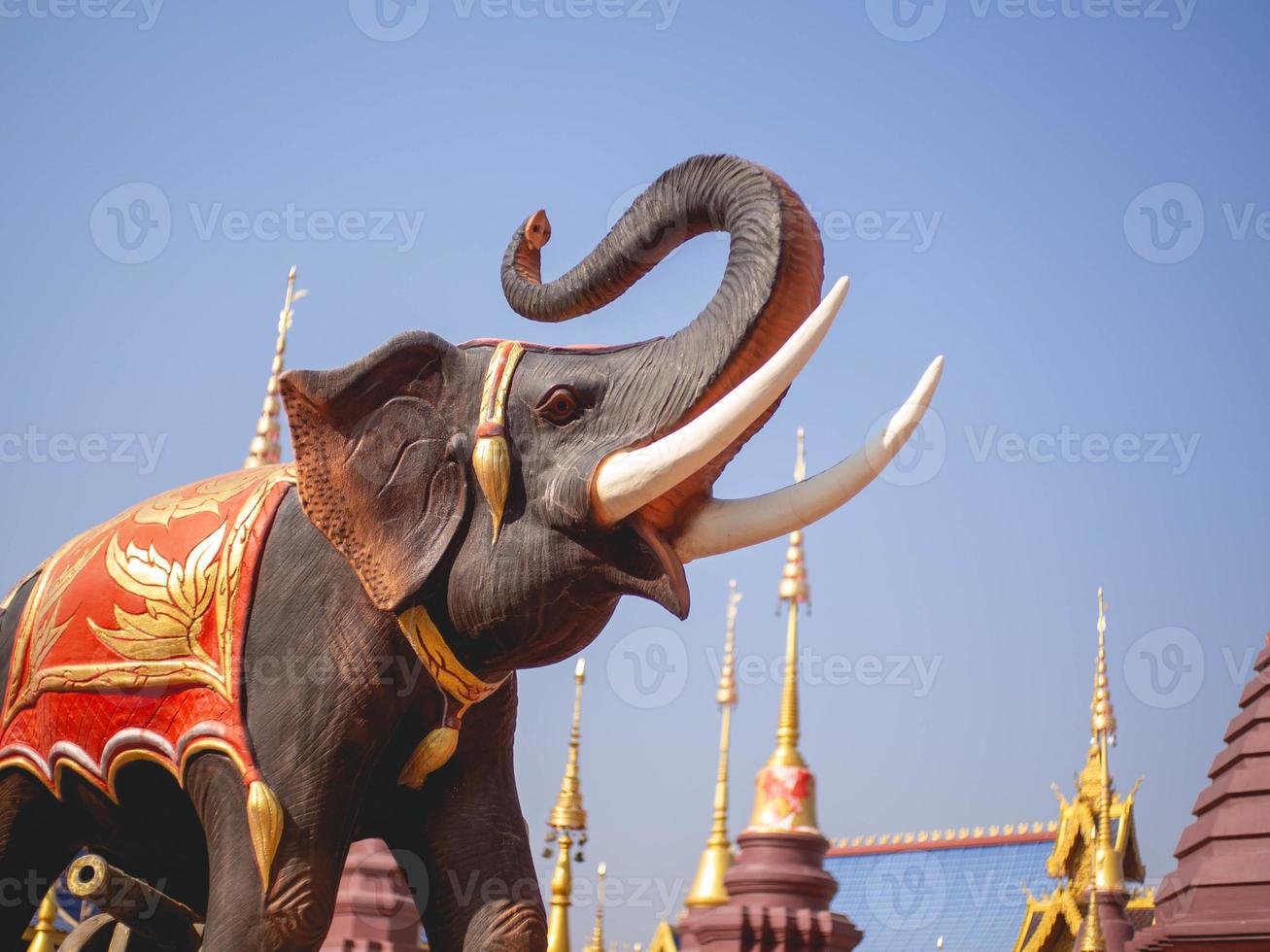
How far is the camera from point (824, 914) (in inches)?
605

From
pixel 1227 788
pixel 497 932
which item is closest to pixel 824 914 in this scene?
pixel 1227 788

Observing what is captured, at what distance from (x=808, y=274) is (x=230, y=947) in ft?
5.67

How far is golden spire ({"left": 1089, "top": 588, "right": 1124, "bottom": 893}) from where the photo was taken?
59.2ft

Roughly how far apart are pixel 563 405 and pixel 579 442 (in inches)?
3.5

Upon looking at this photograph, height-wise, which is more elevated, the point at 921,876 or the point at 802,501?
the point at 921,876

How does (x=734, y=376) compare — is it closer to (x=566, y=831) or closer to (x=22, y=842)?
(x=22, y=842)

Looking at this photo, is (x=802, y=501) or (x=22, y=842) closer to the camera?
(x=802, y=501)

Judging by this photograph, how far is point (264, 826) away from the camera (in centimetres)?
325

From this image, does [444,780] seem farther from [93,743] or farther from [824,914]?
[824,914]

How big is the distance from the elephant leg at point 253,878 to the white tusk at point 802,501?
3.18ft

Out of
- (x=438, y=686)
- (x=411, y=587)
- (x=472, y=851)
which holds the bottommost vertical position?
(x=472, y=851)

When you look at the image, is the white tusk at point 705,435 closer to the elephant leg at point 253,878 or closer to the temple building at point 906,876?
the elephant leg at point 253,878

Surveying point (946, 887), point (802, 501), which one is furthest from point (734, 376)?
point (946, 887)

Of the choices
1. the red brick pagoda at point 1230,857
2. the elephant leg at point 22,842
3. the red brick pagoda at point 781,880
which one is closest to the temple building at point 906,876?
the red brick pagoda at point 781,880
